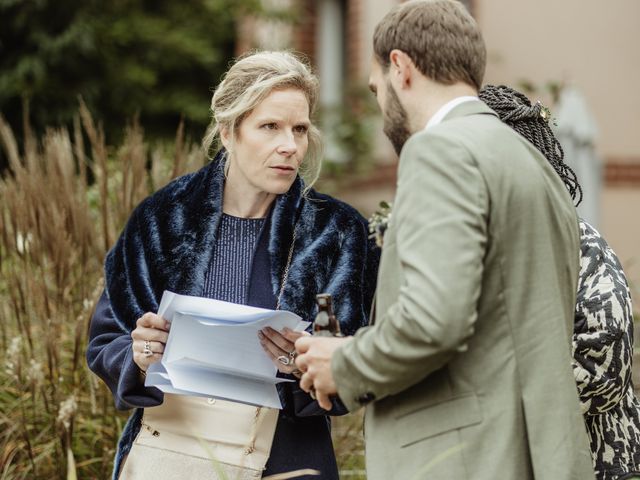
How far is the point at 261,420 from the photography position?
295cm

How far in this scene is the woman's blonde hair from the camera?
309 cm

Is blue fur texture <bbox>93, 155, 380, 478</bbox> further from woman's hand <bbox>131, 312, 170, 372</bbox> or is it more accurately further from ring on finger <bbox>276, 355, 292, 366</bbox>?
ring on finger <bbox>276, 355, 292, 366</bbox>

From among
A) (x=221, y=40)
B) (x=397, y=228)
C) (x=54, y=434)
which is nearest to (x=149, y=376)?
(x=397, y=228)

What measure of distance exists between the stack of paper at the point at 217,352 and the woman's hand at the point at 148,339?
4 cm

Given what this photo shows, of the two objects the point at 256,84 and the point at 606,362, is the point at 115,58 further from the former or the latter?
the point at 606,362

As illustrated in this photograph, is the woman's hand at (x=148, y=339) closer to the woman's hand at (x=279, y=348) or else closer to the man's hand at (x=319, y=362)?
the woman's hand at (x=279, y=348)

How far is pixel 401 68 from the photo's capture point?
2.38m

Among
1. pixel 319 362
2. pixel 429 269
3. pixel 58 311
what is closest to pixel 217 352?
pixel 319 362

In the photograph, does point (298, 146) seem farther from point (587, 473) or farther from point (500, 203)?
point (587, 473)

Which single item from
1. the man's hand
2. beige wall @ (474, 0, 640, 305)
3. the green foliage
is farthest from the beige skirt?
the green foliage

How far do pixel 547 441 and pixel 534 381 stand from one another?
0.13 m

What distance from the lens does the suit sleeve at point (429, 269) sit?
214 cm

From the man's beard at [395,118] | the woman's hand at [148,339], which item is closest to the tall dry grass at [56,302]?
the woman's hand at [148,339]

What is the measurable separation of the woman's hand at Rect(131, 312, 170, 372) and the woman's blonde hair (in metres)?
0.63
